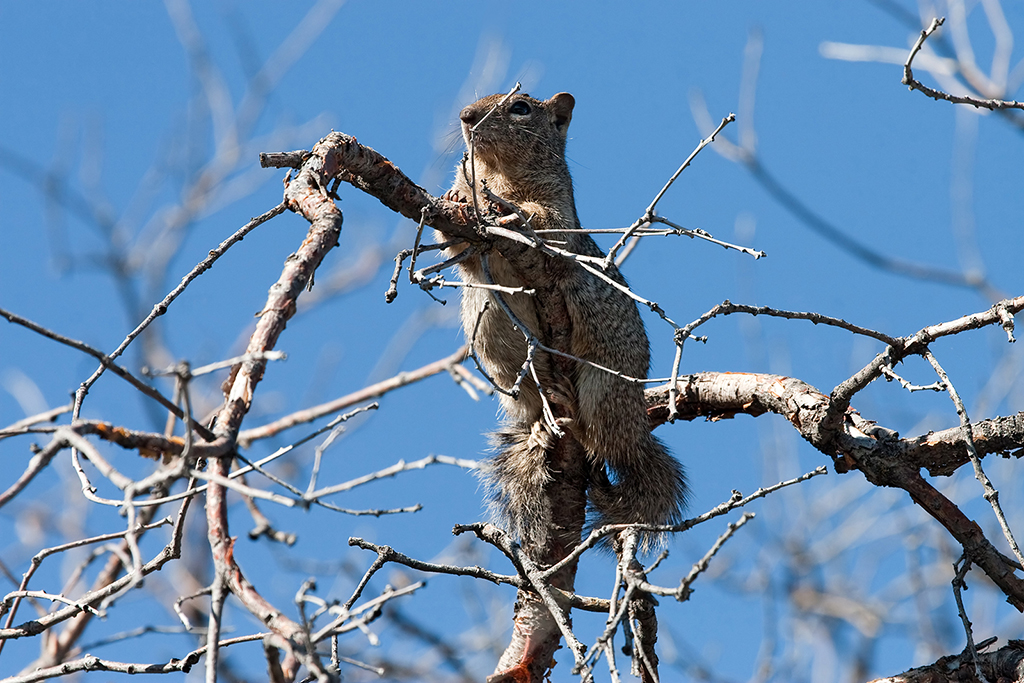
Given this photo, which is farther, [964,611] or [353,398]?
[353,398]

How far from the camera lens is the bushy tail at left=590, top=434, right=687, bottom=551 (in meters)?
5.08

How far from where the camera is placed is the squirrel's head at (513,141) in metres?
5.54

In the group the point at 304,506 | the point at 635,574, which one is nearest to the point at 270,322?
the point at 304,506

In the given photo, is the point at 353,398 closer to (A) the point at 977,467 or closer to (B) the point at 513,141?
(B) the point at 513,141

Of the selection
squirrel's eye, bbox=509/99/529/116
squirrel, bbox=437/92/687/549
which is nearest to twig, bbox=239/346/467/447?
squirrel, bbox=437/92/687/549

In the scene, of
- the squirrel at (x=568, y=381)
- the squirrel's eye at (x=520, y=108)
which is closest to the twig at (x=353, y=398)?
the squirrel at (x=568, y=381)

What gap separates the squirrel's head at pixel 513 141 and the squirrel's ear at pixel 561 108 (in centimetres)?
26

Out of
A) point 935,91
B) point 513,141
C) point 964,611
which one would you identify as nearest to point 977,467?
point 964,611

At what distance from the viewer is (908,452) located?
3.96 m

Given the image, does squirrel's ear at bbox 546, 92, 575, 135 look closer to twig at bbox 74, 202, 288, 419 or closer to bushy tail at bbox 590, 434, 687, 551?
bushy tail at bbox 590, 434, 687, 551

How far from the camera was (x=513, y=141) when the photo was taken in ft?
18.4

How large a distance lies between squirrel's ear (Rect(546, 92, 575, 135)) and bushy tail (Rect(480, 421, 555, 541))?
7.34 ft

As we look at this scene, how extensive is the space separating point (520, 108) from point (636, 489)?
2464 millimetres

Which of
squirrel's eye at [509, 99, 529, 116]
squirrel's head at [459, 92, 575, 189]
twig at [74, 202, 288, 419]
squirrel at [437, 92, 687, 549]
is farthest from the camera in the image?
squirrel's eye at [509, 99, 529, 116]
